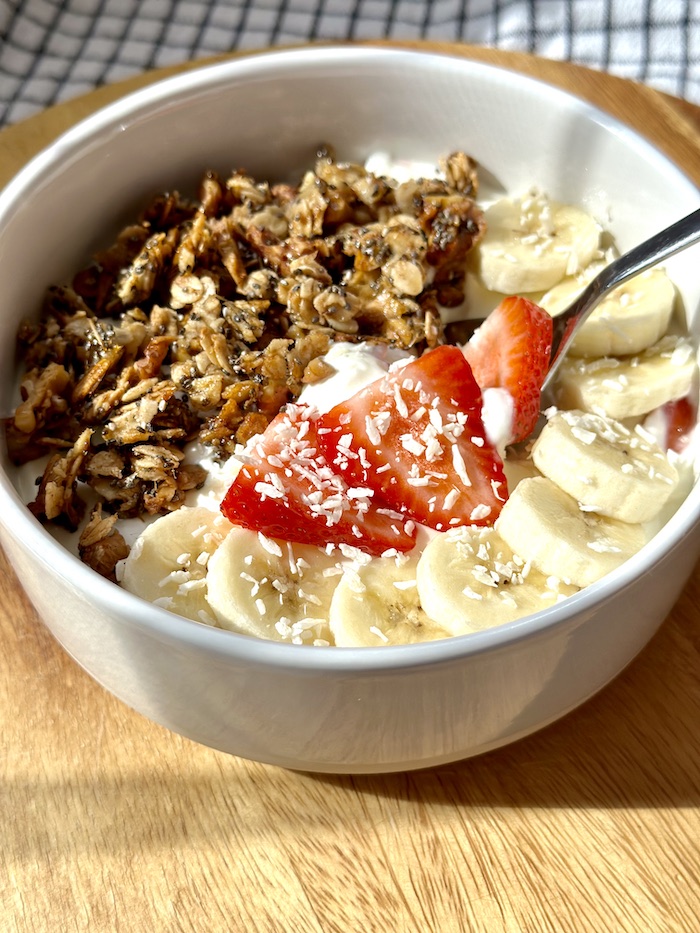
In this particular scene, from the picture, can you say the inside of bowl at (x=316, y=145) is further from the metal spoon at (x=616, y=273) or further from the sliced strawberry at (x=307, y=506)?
the sliced strawberry at (x=307, y=506)

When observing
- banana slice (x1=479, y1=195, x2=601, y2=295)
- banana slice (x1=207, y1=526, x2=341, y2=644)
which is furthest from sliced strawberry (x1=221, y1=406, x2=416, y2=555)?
banana slice (x1=479, y1=195, x2=601, y2=295)

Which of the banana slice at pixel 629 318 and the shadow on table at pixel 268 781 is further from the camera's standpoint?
the banana slice at pixel 629 318

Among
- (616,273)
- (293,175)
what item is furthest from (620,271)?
(293,175)

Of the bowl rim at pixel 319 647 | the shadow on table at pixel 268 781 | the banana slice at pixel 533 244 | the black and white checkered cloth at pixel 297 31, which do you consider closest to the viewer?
the bowl rim at pixel 319 647

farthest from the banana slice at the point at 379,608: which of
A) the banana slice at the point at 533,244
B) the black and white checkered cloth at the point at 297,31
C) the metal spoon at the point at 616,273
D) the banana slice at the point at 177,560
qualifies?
the black and white checkered cloth at the point at 297,31

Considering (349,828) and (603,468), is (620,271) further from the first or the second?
(349,828)

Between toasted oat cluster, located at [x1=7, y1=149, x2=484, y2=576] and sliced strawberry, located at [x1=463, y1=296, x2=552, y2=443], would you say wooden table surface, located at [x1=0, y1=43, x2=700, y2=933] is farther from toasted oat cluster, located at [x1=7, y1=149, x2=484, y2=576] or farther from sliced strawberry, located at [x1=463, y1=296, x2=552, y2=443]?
sliced strawberry, located at [x1=463, y1=296, x2=552, y2=443]
